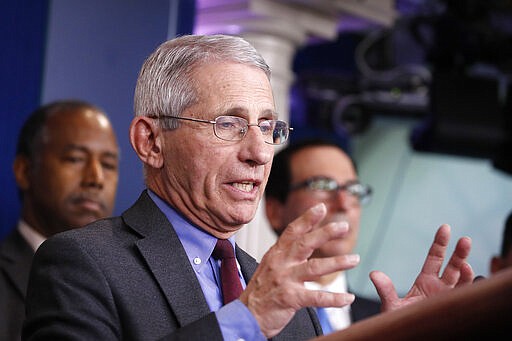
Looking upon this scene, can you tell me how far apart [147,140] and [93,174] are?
3.84 ft

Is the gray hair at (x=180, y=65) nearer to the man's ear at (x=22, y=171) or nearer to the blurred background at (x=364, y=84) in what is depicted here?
the man's ear at (x=22, y=171)

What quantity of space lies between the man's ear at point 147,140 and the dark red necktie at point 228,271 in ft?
0.65

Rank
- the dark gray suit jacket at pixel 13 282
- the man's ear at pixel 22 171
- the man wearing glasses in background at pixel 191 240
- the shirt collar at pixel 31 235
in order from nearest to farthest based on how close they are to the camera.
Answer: the man wearing glasses in background at pixel 191 240, the dark gray suit jacket at pixel 13 282, the shirt collar at pixel 31 235, the man's ear at pixel 22 171

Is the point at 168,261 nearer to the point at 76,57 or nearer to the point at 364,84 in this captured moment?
the point at 76,57

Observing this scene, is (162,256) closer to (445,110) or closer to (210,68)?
(210,68)

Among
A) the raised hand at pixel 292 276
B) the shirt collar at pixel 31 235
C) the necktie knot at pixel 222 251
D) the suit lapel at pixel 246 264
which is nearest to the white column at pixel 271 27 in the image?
the shirt collar at pixel 31 235

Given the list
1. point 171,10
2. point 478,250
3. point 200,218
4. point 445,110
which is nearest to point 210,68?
point 200,218

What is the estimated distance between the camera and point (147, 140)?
5.16ft

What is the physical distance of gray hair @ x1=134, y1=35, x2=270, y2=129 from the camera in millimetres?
1522

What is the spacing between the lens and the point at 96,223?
4.81ft

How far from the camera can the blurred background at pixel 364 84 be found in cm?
300

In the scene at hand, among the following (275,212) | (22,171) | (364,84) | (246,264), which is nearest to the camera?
(246,264)

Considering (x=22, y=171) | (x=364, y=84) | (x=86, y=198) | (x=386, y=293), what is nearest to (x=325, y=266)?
(x=386, y=293)

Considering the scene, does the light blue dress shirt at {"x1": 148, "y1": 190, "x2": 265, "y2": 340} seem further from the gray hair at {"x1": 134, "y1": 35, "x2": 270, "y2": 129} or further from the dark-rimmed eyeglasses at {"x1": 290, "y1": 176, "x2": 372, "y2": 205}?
the dark-rimmed eyeglasses at {"x1": 290, "y1": 176, "x2": 372, "y2": 205}
